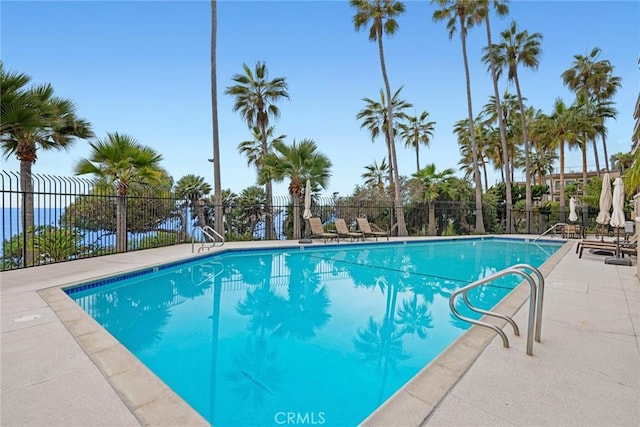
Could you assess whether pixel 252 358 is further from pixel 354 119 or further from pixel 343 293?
pixel 354 119

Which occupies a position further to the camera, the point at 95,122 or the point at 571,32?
the point at 571,32

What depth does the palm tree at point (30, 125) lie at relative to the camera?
5953 millimetres

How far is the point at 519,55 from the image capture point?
59.2 feet

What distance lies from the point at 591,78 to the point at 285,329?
27.4m

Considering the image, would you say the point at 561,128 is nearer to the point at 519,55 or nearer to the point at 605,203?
the point at 519,55

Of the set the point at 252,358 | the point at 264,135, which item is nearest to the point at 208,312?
the point at 252,358

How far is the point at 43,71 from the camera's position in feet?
26.5

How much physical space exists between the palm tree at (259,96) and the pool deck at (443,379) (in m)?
11.9

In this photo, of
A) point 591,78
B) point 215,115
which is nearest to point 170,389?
point 215,115

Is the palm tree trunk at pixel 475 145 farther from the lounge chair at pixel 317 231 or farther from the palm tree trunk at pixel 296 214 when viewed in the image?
the palm tree trunk at pixel 296 214

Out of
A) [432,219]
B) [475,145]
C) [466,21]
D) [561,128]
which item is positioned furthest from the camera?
[561,128]

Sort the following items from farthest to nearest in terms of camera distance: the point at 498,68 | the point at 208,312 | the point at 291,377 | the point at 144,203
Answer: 1. the point at 498,68
2. the point at 144,203
3. the point at 208,312
4. the point at 291,377

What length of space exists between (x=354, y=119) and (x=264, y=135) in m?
6.48

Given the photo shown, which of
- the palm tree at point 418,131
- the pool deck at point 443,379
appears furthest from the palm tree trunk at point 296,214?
the palm tree at point 418,131
